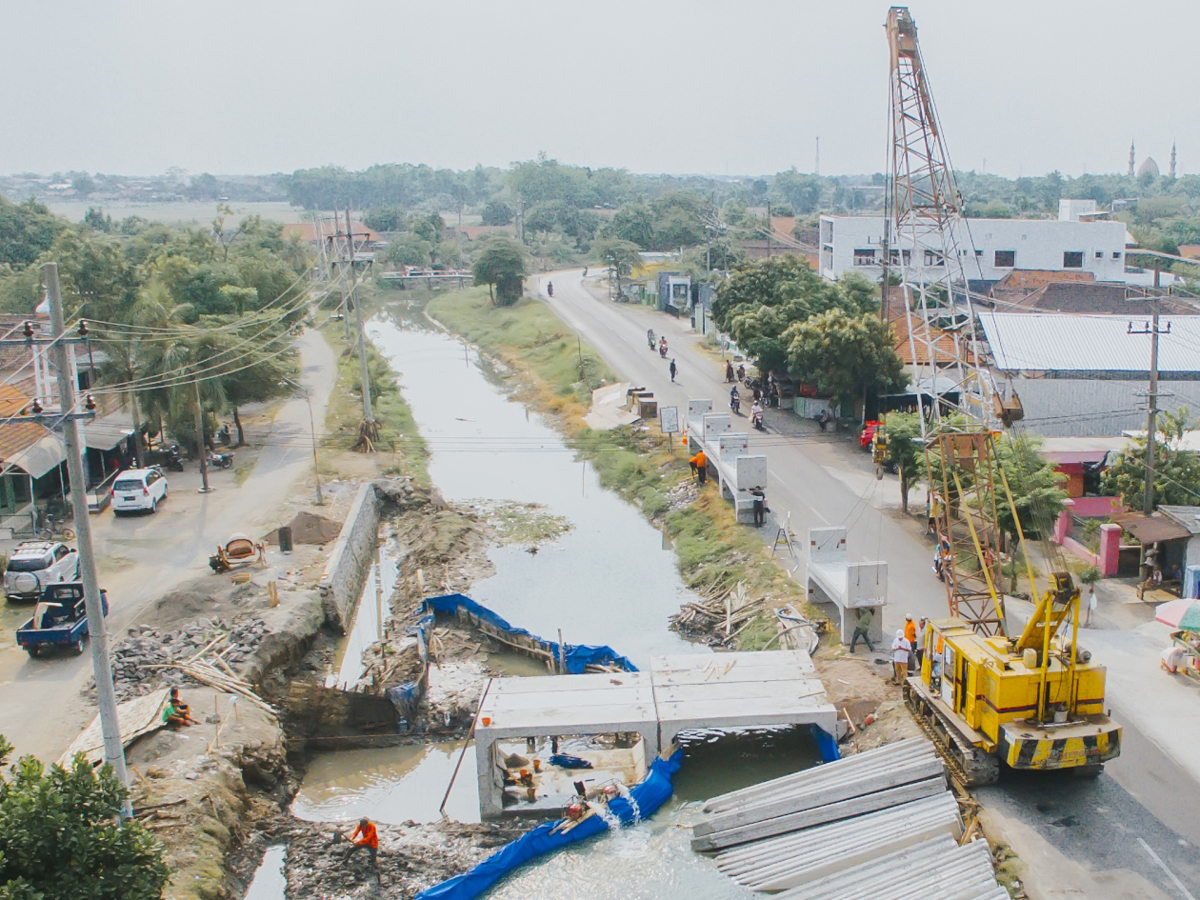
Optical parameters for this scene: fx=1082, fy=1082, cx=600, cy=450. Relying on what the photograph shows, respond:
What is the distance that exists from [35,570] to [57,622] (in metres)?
3.70

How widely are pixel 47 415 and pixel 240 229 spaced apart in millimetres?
66321

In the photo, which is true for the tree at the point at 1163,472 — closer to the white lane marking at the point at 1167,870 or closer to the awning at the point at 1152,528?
the awning at the point at 1152,528

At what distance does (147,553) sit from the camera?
28.9 meters

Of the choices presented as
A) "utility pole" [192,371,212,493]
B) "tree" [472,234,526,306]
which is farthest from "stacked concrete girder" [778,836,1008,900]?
"tree" [472,234,526,306]

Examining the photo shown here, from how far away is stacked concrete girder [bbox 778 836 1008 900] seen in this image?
14648mm

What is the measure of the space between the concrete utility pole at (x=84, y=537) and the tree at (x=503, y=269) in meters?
66.5

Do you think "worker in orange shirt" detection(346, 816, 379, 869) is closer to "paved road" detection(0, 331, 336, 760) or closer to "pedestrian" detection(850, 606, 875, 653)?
"paved road" detection(0, 331, 336, 760)

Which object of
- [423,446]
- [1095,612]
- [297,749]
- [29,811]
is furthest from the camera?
[423,446]

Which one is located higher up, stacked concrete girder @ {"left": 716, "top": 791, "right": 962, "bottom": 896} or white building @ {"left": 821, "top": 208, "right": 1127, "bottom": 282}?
white building @ {"left": 821, "top": 208, "right": 1127, "bottom": 282}

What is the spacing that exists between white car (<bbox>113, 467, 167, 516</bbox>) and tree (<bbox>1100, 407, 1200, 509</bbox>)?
27.5m

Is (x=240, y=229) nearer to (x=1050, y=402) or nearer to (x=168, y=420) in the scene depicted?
(x=168, y=420)

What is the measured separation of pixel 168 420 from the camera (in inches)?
1448

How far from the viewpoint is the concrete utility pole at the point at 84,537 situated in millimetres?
14648

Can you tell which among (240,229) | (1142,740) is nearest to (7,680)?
(1142,740)
